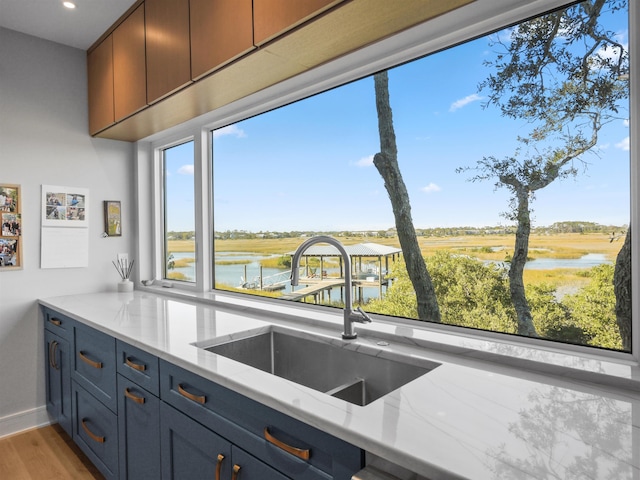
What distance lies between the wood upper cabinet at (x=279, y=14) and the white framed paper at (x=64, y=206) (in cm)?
200

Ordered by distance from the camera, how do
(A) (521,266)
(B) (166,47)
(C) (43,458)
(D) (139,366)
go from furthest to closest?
1. (C) (43,458)
2. (B) (166,47)
3. (D) (139,366)
4. (A) (521,266)

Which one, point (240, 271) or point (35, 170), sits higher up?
point (35, 170)

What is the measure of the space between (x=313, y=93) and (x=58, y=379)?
2326mm

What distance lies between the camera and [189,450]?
4.68ft

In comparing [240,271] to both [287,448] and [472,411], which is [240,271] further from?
[472,411]

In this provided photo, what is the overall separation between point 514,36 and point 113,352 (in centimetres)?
211

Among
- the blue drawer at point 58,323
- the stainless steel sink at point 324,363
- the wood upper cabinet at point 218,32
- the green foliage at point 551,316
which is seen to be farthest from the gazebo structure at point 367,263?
the blue drawer at point 58,323

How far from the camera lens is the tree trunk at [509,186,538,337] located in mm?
1455

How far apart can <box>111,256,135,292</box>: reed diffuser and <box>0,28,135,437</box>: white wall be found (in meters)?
0.12

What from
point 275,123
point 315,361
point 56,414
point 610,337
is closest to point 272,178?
point 275,123

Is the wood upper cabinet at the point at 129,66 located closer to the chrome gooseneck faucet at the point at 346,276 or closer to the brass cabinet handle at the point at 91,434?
A: the chrome gooseneck faucet at the point at 346,276

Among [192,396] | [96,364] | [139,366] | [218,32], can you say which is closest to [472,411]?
[192,396]

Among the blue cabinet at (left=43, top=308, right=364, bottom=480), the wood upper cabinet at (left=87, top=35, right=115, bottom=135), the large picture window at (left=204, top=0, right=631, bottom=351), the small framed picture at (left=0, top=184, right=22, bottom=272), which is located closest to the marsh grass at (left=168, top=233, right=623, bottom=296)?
the large picture window at (left=204, top=0, right=631, bottom=351)

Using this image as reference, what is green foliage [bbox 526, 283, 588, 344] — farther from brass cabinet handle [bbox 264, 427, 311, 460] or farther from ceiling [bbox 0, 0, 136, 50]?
ceiling [bbox 0, 0, 136, 50]
